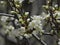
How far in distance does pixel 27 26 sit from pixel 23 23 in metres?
0.04

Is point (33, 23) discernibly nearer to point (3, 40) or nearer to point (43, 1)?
point (43, 1)

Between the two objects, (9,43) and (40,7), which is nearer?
(40,7)

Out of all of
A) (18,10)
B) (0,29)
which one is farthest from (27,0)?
(0,29)

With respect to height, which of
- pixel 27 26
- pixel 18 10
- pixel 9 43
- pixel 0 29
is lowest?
pixel 9 43

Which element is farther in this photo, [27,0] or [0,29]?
[0,29]

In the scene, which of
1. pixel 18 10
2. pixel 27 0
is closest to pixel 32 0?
pixel 27 0

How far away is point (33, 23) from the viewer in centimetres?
156

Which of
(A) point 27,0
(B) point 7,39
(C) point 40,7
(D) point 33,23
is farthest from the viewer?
(B) point 7,39

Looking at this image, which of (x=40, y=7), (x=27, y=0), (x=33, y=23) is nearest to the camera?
(x=33, y=23)

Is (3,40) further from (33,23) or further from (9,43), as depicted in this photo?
(33,23)

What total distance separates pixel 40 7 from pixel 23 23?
614 millimetres

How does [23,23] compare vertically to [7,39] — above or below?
above

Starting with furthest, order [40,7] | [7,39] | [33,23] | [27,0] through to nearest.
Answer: [7,39] → [40,7] → [27,0] → [33,23]

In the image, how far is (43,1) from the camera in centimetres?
208
